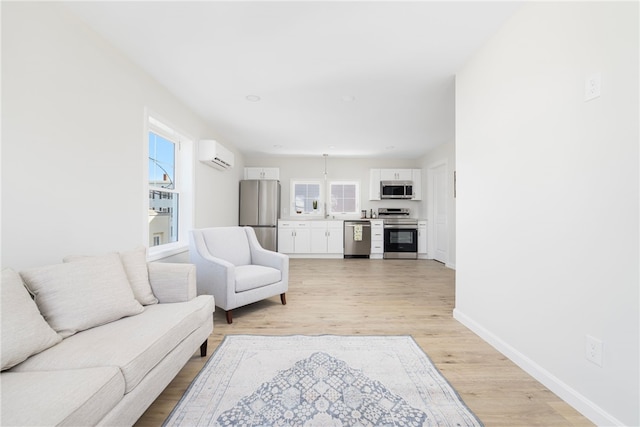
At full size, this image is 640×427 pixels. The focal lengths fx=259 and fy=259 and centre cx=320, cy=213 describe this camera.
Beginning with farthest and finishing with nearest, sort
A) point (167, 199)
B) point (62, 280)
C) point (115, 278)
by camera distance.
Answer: point (167, 199), point (115, 278), point (62, 280)

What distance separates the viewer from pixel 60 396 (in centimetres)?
81

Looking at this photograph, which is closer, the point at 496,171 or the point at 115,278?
the point at 115,278

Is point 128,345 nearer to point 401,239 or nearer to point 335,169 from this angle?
point 401,239

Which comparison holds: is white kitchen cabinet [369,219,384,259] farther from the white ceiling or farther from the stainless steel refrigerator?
the white ceiling

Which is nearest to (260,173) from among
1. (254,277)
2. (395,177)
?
(395,177)

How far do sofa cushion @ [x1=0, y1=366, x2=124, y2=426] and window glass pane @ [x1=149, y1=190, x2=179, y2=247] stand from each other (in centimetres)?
208

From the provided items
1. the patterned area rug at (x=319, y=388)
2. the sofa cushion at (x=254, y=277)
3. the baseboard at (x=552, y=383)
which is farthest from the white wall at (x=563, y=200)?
the sofa cushion at (x=254, y=277)

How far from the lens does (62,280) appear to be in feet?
4.16

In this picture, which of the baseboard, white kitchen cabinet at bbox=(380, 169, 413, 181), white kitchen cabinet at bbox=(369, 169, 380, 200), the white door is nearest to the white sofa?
the baseboard

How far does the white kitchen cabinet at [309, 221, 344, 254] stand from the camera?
19.2 feet

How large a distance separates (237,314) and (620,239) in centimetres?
270

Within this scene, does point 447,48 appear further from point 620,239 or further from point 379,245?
point 379,245

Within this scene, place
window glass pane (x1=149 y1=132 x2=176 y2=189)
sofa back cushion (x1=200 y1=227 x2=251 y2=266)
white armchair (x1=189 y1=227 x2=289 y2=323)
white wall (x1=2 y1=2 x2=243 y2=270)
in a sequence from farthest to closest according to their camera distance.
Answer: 1. window glass pane (x1=149 y1=132 x2=176 y2=189)
2. sofa back cushion (x1=200 y1=227 x2=251 y2=266)
3. white armchair (x1=189 y1=227 x2=289 y2=323)
4. white wall (x1=2 y1=2 x2=243 y2=270)

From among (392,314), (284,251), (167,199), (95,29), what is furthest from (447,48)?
(284,251)
